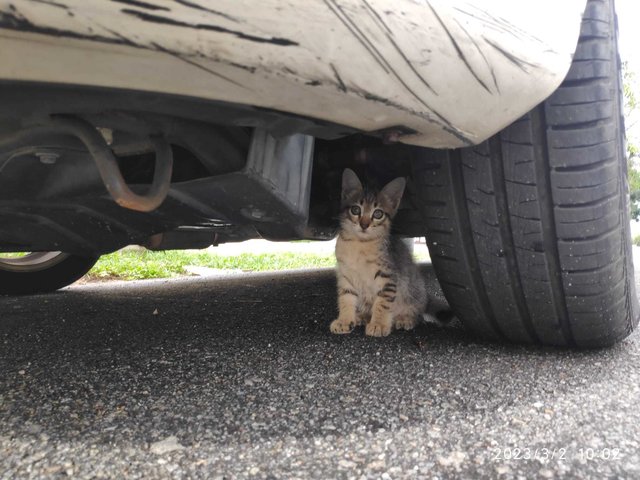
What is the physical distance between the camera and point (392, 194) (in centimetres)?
223

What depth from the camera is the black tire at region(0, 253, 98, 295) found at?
3023 mm

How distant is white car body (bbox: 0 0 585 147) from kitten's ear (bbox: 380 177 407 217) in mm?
1108

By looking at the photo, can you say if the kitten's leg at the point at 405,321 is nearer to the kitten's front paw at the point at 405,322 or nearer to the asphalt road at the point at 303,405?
the kitten's front paw at the point at 405,322

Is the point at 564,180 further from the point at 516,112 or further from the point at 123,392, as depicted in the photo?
the point at 123,392

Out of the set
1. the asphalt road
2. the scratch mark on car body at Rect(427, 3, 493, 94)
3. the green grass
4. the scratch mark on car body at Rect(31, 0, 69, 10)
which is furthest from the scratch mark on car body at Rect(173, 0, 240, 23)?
the green grass

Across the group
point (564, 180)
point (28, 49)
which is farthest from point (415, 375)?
point (28, 49)

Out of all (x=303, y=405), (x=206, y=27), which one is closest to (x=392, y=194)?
(x=303, y=405)

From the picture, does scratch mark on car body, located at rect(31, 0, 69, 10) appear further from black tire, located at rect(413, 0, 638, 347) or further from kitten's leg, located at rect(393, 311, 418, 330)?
kitten's leg, located at rect(393, 311, 418, 330)

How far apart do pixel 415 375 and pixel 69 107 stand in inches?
41.5

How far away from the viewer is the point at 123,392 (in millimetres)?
1264

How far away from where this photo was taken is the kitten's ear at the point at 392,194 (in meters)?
2.16

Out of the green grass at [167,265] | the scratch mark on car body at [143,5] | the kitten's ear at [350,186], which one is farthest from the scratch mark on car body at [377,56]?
the green grass at [167,265]

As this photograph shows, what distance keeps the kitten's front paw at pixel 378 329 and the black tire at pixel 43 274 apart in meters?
1.89

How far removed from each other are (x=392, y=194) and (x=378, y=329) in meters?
0.60
